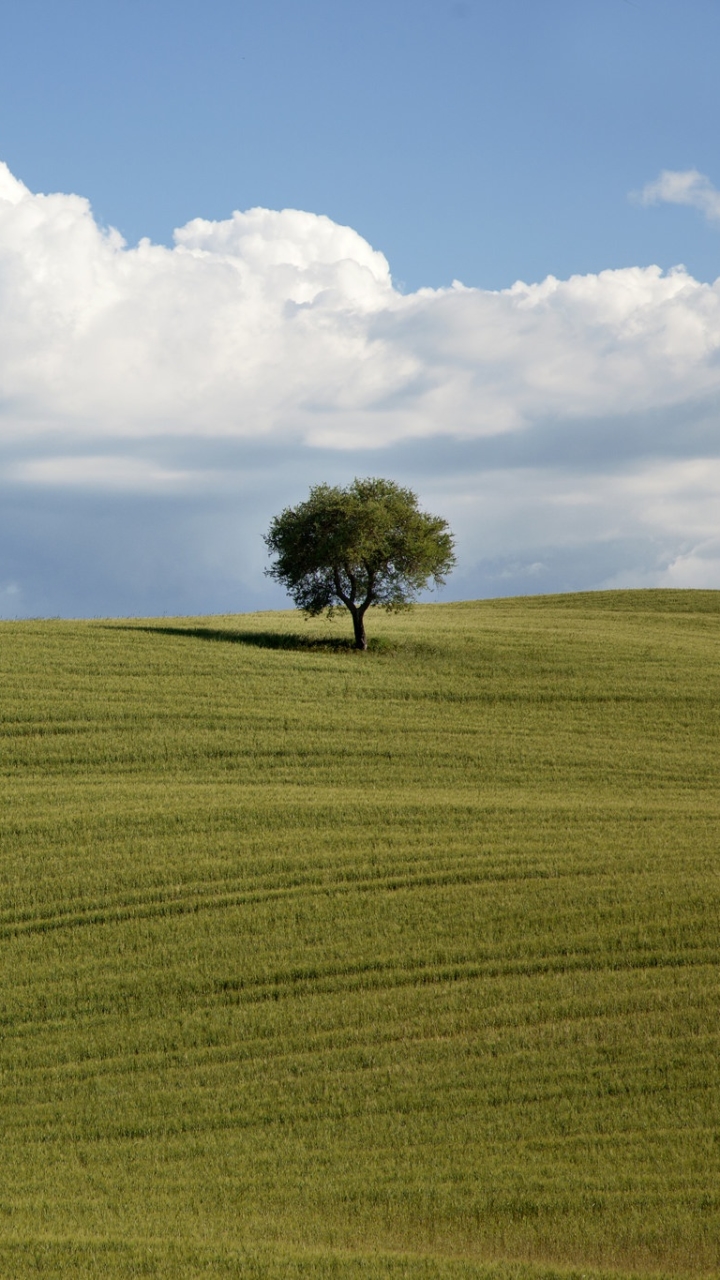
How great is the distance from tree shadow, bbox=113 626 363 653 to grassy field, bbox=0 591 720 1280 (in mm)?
7088

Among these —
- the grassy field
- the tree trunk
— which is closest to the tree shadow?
the tree trunk

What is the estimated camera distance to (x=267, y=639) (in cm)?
5041

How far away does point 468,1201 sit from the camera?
1227 centimetres

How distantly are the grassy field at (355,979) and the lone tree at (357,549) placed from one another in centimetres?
769

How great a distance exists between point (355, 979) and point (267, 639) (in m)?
32.0

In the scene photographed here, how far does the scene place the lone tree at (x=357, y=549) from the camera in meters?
47.4

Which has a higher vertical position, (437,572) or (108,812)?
(437,572)

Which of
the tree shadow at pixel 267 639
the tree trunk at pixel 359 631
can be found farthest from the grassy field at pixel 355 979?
the tree trunk at pixel 359 631

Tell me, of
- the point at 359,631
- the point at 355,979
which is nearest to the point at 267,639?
the point at 359,631

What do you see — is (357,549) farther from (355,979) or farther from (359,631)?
(355,979)

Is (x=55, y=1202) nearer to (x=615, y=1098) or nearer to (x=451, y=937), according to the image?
(x=615, y=1098)

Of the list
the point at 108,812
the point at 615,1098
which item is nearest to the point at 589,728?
the point at 108,812

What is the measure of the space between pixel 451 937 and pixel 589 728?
18.4 m

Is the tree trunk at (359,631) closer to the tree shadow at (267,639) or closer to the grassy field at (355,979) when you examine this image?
the tree shadow at (267,639)
